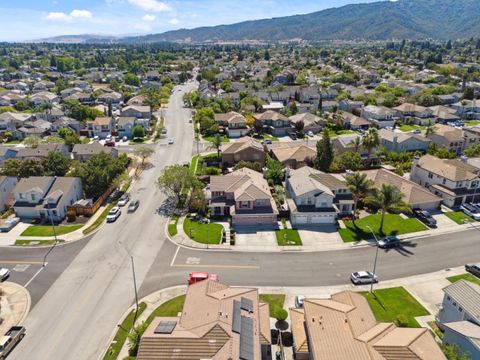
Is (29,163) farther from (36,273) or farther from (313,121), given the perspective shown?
(313,121)

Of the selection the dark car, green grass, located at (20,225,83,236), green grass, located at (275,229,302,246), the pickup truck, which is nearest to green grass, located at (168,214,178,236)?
green grass, located at (20,225,83,236)

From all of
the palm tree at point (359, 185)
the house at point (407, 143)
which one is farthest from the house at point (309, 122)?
the palm tree at point (359, 185)

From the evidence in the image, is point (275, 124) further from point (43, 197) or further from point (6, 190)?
point (6, 190)

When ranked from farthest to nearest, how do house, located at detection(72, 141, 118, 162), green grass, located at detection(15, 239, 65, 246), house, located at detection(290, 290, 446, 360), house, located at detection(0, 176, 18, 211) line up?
house, located at detection(72, 141, 118, 162) < house, located at detection(0, 176, 18, 211) < green grass, located at detection(15, 239, 65, 246) < house, located at detection(290, 290, 446, 360)

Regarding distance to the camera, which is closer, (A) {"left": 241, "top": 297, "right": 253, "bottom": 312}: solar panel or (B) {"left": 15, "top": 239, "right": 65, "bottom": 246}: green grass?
(A) {"left": 241, "top": 297, "right": 253, "bottom": 312}: solar panel

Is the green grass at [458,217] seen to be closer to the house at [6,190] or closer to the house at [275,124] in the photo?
the house at [275,124]

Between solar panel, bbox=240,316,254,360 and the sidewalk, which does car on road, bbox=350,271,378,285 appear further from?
the sidewalk
